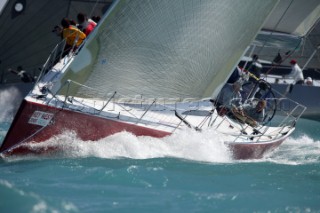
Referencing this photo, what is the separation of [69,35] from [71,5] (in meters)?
2.83

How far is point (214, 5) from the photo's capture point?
7180 mm

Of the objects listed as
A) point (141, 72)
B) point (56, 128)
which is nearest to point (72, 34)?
point (141, 72)

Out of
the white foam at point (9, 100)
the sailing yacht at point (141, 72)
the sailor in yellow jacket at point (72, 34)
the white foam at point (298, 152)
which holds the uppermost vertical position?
the sailing yacht at point (141, 72)

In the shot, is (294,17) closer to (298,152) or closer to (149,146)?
(298,152)

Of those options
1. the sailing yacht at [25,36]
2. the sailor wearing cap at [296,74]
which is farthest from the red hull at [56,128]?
the sailor wearing cap at [296,74]

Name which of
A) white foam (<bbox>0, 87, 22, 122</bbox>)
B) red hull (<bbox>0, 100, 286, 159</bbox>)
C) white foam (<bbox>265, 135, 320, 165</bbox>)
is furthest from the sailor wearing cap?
red hull (<bbox>0, 100, 286, 159</bbox>)

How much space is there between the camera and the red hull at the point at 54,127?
267 inches

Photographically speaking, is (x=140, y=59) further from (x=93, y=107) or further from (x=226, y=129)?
(x=226, y=129)

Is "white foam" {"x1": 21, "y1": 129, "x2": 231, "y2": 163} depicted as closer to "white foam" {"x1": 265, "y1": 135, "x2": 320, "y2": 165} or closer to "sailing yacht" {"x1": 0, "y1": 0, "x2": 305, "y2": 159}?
"sailing yacht" {"x1": 0, "y1": 0, "x2": 305, "y2": 159}

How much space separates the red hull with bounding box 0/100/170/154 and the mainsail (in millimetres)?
268

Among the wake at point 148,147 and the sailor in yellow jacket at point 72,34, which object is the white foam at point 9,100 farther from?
the wake at point 148,147

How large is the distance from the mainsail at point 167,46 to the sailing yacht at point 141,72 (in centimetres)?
1

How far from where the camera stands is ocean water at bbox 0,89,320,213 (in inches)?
228

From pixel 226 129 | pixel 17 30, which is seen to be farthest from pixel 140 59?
pixel 17 30
